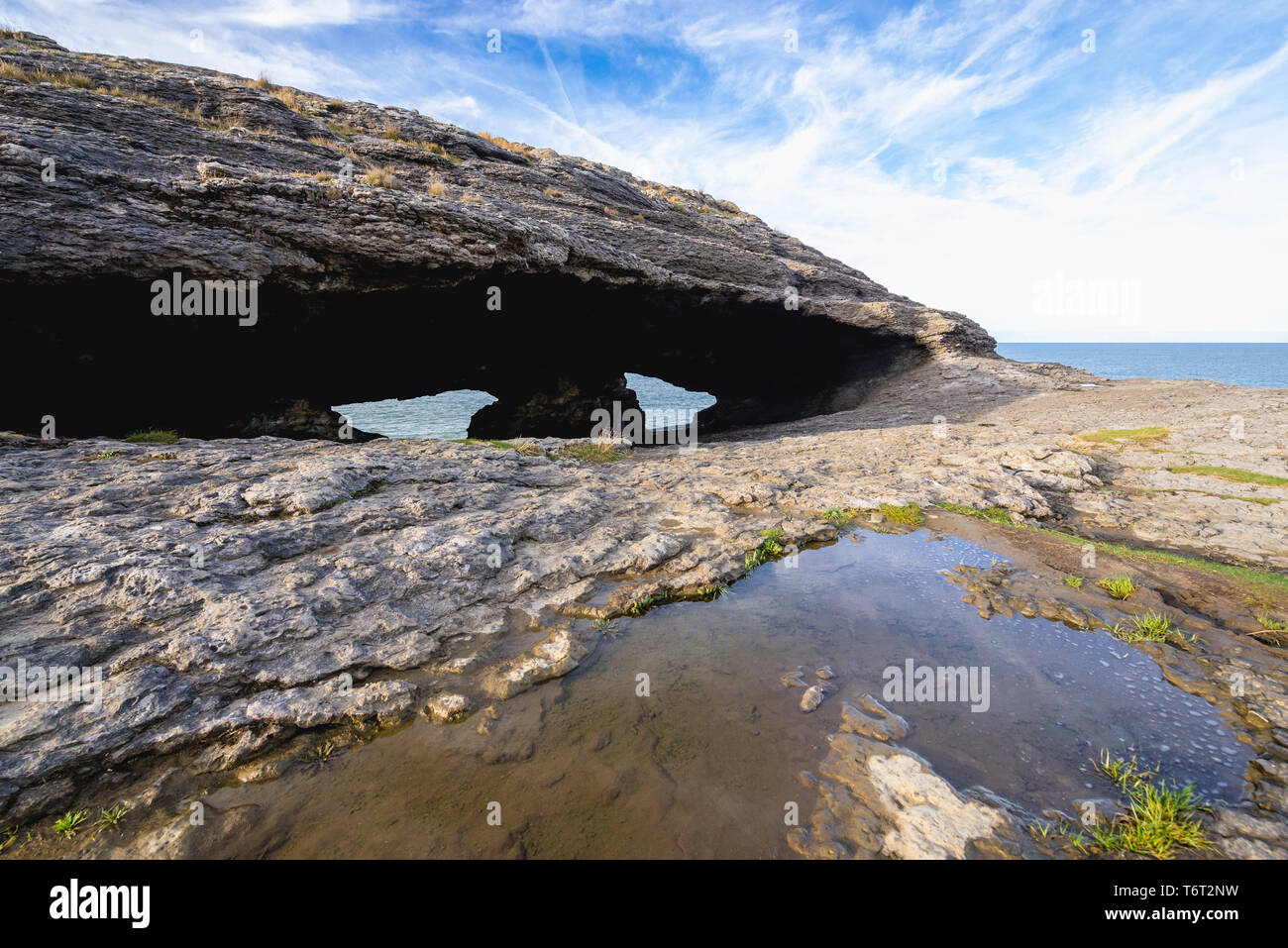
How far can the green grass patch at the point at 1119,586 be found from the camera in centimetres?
846

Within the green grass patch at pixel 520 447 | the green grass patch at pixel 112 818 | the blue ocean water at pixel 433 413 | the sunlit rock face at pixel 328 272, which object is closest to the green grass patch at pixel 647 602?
the green grass patch at pixel 112 818

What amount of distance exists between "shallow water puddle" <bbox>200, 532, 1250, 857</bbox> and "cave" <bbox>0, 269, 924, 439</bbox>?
1798 cm

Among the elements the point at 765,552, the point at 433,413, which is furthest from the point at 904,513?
the point at 433,413

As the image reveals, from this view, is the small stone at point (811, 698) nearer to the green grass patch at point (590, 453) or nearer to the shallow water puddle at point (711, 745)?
the shallow water puddle at point (711, 745)

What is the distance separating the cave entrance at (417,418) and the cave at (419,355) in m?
26.0

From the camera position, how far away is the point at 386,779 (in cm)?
470

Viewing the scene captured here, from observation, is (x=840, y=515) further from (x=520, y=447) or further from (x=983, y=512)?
(x=520, y=447)

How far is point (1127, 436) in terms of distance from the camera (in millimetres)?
17344

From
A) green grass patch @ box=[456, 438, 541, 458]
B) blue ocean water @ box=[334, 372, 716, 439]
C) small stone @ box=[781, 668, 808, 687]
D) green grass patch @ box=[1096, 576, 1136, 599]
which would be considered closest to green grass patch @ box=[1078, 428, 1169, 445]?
green grass patch @ box=[1096, 576, 1136, 599]

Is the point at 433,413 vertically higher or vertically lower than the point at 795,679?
higher

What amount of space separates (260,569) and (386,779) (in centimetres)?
483

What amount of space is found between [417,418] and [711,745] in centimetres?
8212
